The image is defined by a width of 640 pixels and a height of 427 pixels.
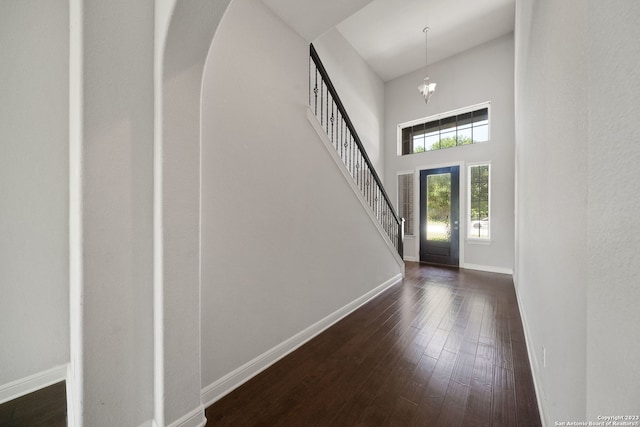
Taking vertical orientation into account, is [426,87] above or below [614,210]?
above

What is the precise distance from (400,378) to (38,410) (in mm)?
2489

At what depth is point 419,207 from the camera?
6.00 m

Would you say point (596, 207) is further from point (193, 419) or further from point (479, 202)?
point (479, 202)

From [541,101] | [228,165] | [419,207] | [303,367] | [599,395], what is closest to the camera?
[599,395]

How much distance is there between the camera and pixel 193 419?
4.66 feet

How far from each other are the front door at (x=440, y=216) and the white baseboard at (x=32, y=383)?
6.28 meters

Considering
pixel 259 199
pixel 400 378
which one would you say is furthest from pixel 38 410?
pixel 400 378

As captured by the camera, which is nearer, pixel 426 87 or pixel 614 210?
pixel 614 210

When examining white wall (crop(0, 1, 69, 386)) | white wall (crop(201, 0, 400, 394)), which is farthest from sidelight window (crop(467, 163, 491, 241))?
white wall (crop(0, 1, 69, 386))

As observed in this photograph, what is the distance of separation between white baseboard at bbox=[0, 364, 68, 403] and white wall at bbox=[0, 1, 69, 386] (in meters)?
0.03

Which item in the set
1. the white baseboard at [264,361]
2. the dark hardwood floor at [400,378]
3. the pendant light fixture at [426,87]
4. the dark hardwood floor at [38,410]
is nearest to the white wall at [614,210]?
the dark hardwood floor at [400,378]

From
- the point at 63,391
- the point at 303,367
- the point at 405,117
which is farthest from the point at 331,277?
the point at 405,117

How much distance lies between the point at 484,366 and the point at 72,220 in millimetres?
3066

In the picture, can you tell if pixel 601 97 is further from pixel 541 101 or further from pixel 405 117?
pixel 405 117
